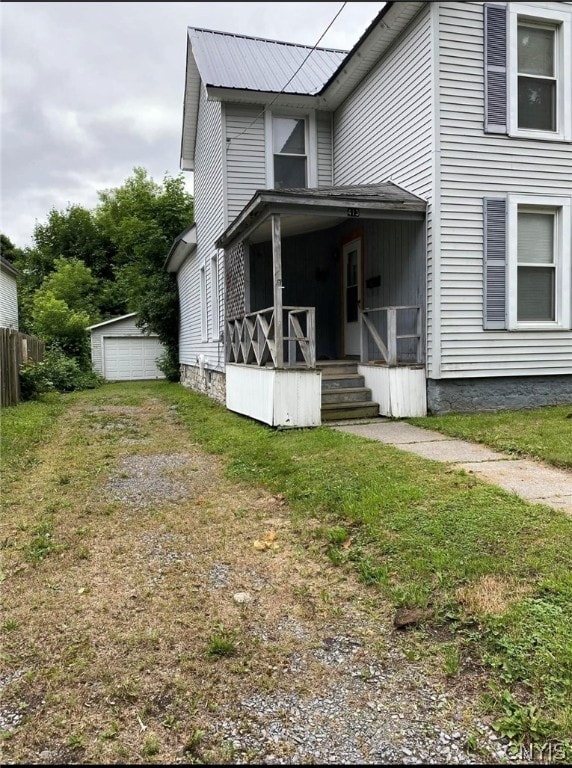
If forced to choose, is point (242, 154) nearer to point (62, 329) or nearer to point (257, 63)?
point (257, 63)

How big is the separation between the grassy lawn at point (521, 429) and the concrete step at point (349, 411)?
0.79 metres

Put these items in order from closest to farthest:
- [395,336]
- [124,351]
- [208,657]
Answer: [208,657]
[395,336]
[124,351]

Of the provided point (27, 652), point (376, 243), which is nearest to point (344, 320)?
point (376, 243)

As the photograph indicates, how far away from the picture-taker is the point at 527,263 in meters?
7.96

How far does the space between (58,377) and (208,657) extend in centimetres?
1631

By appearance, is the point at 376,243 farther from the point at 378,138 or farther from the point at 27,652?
the point at 27,652

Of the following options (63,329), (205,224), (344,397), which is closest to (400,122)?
(344,397)

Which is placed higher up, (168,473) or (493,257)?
(493,257)

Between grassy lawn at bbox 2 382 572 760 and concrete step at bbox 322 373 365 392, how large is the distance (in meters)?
2.26

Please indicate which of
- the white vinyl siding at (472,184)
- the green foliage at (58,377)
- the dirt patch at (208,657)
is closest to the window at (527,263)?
the white vinyl siding at (472,184)

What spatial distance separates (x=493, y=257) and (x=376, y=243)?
7.17 feet

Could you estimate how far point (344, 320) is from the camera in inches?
417

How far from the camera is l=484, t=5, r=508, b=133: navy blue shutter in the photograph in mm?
7566

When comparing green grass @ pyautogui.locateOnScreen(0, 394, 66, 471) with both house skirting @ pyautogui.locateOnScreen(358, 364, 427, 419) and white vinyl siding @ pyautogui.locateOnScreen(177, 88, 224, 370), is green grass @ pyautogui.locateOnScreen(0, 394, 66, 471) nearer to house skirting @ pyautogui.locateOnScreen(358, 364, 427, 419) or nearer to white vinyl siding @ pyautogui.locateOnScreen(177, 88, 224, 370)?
white vinyl siding @ pyautogui.locateOnScreen(177, 88, 224, 370)
